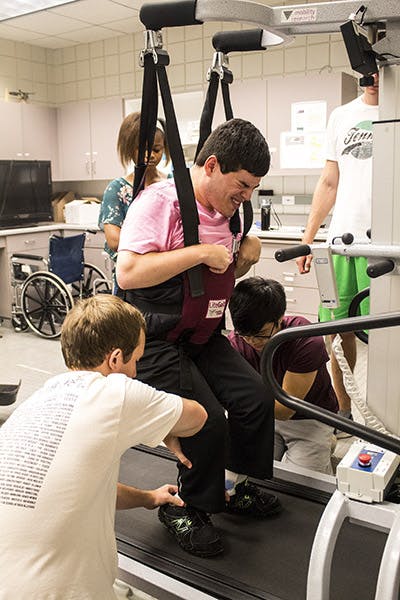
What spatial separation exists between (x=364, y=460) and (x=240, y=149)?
0.88 m

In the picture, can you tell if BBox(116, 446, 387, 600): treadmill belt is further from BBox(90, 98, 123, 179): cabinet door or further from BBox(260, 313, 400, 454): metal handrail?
BBox(90, 98, 123, 179): cabinet door

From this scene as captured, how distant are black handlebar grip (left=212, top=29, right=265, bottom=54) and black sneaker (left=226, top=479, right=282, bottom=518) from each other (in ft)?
4.74

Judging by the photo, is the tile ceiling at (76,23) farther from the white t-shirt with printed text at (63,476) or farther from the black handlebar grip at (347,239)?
the white t-shirt with printed text at (63,476)

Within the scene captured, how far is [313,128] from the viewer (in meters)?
4.84

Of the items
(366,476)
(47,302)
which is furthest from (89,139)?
(366,476)

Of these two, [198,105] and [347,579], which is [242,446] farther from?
[198,105]

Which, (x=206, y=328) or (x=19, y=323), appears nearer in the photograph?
(x=206, y=328)

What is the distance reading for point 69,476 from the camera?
1.21 metres

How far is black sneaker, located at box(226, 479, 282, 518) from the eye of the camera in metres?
1.88

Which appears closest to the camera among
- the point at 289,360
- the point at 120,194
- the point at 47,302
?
the point at 289,360

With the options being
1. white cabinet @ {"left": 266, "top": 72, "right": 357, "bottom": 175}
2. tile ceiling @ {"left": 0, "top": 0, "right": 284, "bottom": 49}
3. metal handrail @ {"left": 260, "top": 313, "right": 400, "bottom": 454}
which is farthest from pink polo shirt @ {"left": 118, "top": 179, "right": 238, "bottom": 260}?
tile ceiling @ {"left": 0, "top": 0, "right": 284, "bottom": 49}

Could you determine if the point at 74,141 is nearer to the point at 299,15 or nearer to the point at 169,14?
the point at 169,14

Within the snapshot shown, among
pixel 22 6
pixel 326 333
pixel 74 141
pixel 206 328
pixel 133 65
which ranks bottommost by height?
pixel 206 328

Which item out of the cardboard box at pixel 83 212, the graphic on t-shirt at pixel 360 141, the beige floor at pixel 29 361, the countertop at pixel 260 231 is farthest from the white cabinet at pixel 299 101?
the graphic on t-shirt at pixel 360 141
